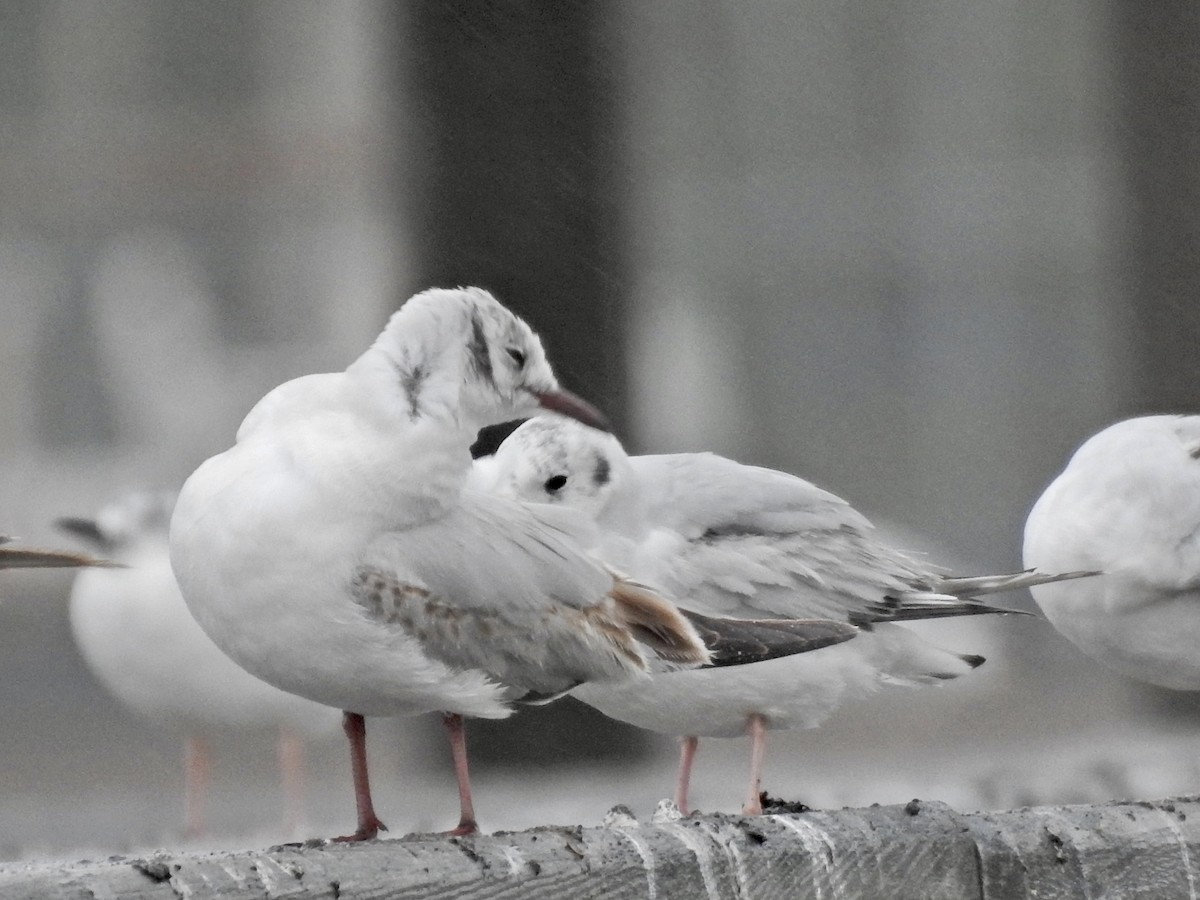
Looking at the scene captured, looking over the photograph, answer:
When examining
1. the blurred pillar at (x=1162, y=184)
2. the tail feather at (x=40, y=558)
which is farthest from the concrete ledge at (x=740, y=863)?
the blurred pillar at (x=1162, y=184)

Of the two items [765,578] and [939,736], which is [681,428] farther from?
[765,578]

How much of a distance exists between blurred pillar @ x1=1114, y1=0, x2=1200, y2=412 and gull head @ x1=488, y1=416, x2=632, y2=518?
317cm

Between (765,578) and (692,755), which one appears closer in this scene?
(765,578)

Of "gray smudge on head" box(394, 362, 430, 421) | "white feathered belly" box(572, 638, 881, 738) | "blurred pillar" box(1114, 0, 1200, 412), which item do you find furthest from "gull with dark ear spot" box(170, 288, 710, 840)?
"blurred pillar" box(1114, 0, 1200, 412)

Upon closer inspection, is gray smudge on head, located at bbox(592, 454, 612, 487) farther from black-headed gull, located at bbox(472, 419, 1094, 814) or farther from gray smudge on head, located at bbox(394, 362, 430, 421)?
gray smudge on head, located at bbox(394, 362, 430, 421)

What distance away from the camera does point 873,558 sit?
2.77 metres

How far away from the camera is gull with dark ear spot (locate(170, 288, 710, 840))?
1829mm

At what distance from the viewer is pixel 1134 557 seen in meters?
2.71

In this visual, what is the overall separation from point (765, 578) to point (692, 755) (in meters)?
0.29

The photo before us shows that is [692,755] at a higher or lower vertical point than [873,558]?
lower

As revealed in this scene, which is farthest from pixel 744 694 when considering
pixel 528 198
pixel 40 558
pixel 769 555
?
pixel 528 198

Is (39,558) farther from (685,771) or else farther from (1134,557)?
(1134,557)

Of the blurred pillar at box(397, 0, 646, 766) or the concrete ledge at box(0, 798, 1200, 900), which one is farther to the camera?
the blurred pillar at box(397, 0, 646, 766)

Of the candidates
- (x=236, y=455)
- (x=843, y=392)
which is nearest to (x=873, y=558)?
(x=236, y=455)
